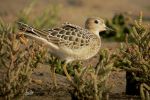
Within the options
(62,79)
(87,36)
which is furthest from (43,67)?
(87,36)

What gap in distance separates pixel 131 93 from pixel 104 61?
84 cm

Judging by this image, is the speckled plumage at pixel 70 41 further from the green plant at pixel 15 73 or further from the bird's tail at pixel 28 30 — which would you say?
the green plant at pixel 15 73

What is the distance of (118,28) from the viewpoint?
13.4 metres

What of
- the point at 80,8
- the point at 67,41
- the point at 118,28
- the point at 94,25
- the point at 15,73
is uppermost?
the point at 80,8

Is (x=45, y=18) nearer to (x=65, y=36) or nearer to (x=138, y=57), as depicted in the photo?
(x=65, y=36)

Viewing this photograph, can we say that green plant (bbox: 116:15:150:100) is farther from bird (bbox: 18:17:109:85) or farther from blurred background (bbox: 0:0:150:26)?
blurred background (bbox: 0:0:150:26)

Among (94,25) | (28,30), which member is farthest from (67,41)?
(94,25)

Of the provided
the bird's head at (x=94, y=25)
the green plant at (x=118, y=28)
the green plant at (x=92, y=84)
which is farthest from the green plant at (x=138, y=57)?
the green plant at (x=118, y=28)

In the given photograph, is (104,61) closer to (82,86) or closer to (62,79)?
(82,86)

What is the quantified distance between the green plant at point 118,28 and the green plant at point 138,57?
470cm

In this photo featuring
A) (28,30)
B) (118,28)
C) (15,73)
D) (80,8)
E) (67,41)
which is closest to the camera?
(15,73)

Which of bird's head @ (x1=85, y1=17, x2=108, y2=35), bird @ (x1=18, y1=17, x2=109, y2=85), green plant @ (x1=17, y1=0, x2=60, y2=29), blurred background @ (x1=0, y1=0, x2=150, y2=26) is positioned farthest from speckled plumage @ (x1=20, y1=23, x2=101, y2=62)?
blurred background @ (x1=0, y1=0, x2=150, y2=26)

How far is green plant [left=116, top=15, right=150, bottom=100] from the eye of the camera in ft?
26.8

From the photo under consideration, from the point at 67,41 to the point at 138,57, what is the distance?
39.4 inches
